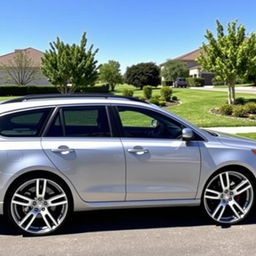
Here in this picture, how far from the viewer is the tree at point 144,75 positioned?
5491cm

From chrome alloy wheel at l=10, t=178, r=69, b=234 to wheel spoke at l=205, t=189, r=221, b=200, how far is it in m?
1.70

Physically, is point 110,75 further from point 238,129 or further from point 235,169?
point 235,169

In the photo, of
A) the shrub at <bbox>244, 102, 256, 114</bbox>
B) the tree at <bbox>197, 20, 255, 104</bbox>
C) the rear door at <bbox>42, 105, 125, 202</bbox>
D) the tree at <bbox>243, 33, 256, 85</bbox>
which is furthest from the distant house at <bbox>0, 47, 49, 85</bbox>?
the rear door at <bbox>42, 105, 125, 202</bbox>

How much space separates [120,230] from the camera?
4.25m

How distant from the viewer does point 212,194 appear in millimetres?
4402

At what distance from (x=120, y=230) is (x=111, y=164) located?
2.70ft

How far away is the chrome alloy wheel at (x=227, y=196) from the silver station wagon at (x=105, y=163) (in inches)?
0.5

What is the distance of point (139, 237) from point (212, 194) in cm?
107

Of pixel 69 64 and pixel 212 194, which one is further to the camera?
pixel 69 64

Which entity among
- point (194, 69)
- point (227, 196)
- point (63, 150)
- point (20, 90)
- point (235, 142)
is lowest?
point (227, 196)

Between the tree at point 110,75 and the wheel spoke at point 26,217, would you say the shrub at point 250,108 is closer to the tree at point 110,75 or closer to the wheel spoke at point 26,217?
the wheel spoke at point 26,217

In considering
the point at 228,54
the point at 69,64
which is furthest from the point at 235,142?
the point at 69,64

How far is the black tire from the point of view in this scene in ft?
13.1

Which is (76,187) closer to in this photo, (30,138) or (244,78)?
(30,138)
